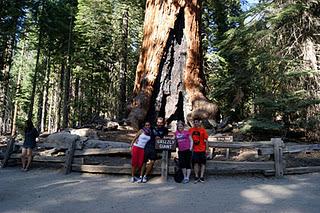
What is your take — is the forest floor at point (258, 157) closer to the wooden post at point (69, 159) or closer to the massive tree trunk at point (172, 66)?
the wooden post at point (69, 159)

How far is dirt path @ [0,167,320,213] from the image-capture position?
21.7 feet

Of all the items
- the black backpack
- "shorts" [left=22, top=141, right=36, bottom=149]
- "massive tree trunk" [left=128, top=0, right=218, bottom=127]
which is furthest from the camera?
"massive tree trunk" [left=128, top=0, right=218, bottom=127]

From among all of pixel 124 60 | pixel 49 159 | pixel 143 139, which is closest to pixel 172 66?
pixel 143 139

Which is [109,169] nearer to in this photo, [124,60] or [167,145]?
[167,145]

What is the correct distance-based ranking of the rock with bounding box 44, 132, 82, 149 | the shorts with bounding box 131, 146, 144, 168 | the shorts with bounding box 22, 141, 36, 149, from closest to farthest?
the shorts with bounding box 131, 146, 144, 168
the shorts with bounding box 22, 141, 36, 149
the rock with bounding box 44, 132, 82, 149

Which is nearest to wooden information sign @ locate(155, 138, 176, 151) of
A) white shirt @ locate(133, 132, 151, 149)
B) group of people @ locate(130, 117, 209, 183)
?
group of people @ locate(130, 117, 209, 183)

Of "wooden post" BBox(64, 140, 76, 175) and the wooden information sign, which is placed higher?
the wooden information sign

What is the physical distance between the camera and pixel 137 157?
9.12 metres

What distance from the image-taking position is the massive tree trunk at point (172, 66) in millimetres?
13977

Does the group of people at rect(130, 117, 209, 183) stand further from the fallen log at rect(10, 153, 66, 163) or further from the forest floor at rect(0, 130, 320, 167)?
the fallen log at rect(10, 153, 66, 163)

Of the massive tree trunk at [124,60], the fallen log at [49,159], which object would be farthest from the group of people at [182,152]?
the massive tree trunk at [124,60]

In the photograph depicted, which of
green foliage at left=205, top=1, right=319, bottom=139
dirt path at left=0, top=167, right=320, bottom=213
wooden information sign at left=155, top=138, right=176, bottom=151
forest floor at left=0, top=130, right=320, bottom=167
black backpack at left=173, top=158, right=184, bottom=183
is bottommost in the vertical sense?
dirt path at left=0, top=167, right=320, bottom=213

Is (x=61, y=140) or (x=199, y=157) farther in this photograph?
(x=61, y=140)

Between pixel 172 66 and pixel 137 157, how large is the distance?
21.1 ft
